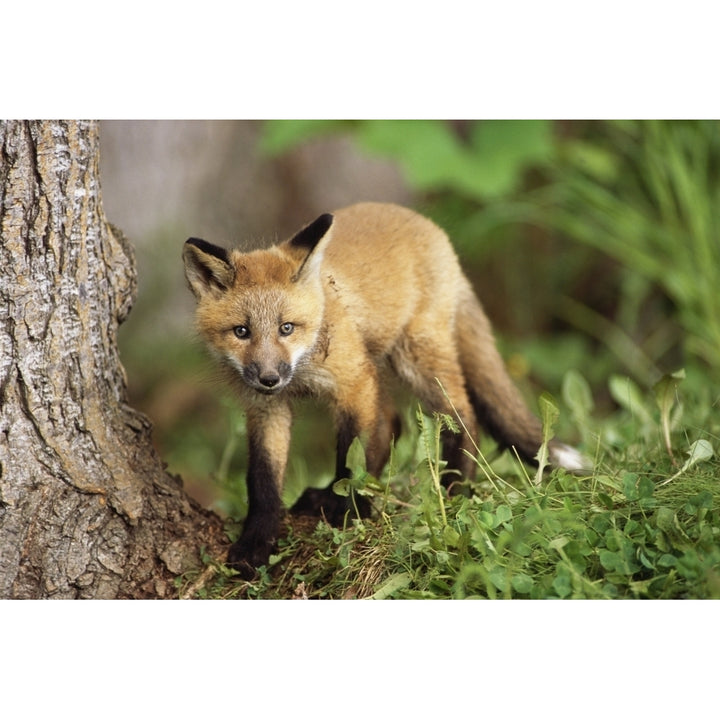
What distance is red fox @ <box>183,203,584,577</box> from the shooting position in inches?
131

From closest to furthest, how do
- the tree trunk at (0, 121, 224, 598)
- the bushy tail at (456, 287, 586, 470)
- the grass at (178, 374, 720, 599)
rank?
the grass at (178, 374, 720, 599) < the tree trunk at (0, 121, 224, 598) < the bushy tail at (456, 287, 586, 470)

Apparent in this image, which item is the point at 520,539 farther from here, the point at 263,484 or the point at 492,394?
the point at 492,394

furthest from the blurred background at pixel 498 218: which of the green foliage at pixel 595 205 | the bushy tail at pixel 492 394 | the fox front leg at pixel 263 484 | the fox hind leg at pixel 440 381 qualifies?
the fox front leg at pixel 263 484

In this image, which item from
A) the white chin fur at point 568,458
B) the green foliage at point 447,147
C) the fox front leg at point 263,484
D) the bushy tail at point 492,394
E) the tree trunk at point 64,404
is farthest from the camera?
the green foliage at point 447,147

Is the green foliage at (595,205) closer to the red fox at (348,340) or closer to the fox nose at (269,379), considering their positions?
the red fox at (348,340)

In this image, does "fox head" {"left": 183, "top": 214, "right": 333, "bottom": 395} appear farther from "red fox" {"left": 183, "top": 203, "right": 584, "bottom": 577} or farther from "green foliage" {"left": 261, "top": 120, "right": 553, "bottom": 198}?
"green foliage" {"left": 261, "top": 120, "right": 553, "bottom": 198}

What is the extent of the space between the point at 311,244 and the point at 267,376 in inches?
20.9

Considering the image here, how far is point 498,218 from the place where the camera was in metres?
7.15

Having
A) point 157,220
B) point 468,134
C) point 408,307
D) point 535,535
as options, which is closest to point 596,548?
point 535,535

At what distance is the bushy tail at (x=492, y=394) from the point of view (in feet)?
13.0

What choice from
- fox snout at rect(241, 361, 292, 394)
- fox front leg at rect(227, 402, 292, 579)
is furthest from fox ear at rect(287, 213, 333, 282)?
fox front leg at rect(227, 402, 292, 579)

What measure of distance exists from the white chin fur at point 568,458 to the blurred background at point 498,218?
96 centimetres

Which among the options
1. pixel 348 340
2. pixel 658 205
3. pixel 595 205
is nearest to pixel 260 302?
pixel 348 340

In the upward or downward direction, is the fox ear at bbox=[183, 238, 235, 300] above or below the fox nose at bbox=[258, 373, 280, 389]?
above
